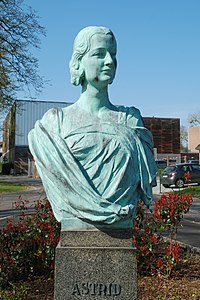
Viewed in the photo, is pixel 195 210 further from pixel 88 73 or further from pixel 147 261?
pixel 88 73

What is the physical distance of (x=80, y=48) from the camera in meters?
3.52

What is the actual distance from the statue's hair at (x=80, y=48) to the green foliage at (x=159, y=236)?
3.02m

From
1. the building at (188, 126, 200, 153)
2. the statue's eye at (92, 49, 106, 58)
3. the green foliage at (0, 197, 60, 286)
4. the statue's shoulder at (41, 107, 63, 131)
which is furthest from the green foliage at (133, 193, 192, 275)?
the building at (188, 126, 200, 153)

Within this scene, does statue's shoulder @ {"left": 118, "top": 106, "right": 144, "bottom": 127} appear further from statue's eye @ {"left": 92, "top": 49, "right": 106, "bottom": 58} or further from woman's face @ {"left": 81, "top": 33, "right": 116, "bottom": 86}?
statue's eye @ {"left": 92, "top": 49, "right": 106, "bottom": 58}

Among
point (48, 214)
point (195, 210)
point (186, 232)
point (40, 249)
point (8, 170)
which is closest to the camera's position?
point (40, 249)

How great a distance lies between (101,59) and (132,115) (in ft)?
1.98

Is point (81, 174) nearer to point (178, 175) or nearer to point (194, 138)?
point (178, 175)

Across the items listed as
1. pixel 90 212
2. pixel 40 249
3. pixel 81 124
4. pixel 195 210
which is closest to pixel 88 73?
pixel 81 124

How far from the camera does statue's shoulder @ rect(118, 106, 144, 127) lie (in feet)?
11.9

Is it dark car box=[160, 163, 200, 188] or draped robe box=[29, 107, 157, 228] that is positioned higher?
draped robe box=[29, 107, 157, 228]

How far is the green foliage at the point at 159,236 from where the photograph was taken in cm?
575

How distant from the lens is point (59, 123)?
138 inches

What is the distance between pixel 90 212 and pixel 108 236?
0.89 feet

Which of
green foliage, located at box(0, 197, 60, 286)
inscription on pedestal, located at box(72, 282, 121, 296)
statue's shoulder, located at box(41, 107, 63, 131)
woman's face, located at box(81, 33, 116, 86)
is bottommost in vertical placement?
green foliage, located at box(0, 197, 60, 286)
